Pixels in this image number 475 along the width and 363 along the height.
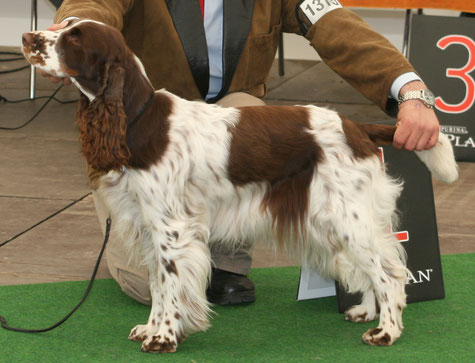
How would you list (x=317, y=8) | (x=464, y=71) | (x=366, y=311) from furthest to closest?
1. (x=464, y=71)
2. (x=317, y=8)
3. (x=366, y=311)

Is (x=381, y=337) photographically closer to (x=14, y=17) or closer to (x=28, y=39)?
(x=28, y=39)

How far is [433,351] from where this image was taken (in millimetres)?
2637

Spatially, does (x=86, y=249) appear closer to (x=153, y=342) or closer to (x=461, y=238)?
(x=153, y=342)

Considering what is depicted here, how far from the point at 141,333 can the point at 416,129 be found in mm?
1174

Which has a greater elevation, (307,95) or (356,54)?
(356,54)

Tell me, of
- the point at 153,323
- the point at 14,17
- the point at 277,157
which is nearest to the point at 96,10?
the point at 277,157

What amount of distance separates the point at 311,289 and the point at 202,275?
0.69 metres

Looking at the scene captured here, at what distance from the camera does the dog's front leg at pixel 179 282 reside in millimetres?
2568

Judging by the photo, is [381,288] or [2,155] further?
[2,155]

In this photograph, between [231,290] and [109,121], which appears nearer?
[109,121]

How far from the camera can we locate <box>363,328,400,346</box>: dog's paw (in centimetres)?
267

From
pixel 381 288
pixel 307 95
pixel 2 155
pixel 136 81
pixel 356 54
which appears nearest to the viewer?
pixel 136 81

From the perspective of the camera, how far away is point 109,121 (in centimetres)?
242

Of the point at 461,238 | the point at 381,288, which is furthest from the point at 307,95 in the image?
the point at 381,288
